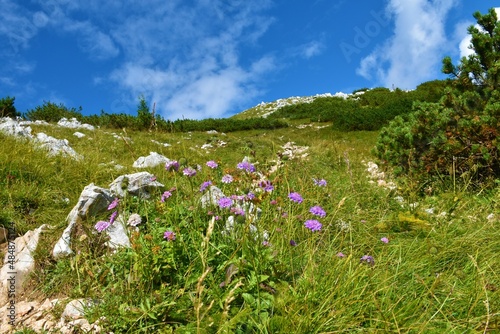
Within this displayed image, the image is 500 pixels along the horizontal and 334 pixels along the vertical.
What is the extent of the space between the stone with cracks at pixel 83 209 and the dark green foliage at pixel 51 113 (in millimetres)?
18839

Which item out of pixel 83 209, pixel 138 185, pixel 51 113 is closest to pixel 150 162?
pixel 138 185

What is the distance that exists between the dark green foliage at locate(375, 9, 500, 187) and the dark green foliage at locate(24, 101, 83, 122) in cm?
1877

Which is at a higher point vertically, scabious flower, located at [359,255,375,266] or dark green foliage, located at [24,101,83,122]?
dark green foliage, located at [24,101,83,122]

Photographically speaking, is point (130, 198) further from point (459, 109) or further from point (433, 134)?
point (459, 109)

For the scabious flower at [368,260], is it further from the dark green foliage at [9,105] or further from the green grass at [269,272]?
the dark green foliage at [9,105]

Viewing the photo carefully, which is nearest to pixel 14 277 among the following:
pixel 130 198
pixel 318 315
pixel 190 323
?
pixel 130 198

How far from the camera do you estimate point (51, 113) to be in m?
20.7

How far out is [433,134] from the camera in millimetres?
7281

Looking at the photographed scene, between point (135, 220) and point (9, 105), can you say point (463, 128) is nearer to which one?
point (135, 220)

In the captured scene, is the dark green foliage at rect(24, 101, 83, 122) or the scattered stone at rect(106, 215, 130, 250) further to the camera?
the dark green foliage at rect(24, 101, 83, 122)

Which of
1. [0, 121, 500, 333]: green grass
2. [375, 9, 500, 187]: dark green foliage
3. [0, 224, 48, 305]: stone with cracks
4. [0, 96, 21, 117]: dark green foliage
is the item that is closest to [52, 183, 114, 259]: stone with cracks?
[0, 121, 500, 333]: green grass

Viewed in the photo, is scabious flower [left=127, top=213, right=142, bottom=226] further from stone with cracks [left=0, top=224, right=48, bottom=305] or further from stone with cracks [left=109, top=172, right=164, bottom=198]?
stone with cracks [left=0, top=224, right=48, bottom=305]

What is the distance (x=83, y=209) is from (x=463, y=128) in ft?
21.8

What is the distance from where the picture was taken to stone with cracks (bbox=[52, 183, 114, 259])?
345 centimetres
